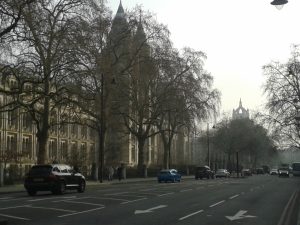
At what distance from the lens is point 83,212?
→ 19.5 m

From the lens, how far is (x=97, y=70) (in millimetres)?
50750

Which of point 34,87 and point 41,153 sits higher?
point 34,87

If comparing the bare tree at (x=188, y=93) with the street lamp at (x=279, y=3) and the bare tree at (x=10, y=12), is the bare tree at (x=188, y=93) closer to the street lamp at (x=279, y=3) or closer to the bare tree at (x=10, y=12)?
the bare tree at (x=10, y=12)

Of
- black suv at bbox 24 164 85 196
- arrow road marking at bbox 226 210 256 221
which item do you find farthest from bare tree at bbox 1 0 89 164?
arrow road marking at bbox 226 210 256 221

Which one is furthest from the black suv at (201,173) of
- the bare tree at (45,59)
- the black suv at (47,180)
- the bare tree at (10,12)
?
the black suv at (47,180)

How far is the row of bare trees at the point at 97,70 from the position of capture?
44.8 meters

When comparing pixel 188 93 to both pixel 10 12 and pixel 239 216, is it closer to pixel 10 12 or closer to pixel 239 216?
pixel 10 12

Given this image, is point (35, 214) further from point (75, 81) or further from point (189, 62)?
point (189, 62)

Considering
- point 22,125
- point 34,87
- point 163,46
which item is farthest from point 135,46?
point 22,125

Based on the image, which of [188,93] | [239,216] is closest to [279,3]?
[239,216]

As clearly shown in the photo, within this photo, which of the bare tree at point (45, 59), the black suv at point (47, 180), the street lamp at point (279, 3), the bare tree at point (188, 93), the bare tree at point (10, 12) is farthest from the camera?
the bare tree at point (188, 93)

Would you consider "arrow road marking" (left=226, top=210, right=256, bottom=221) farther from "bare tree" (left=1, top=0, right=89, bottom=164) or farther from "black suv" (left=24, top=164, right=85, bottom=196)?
"bare tree" (left=1, top=0, right=89, bottom=164)

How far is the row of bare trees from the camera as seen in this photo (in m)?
44.8

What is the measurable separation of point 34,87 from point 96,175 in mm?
15508
